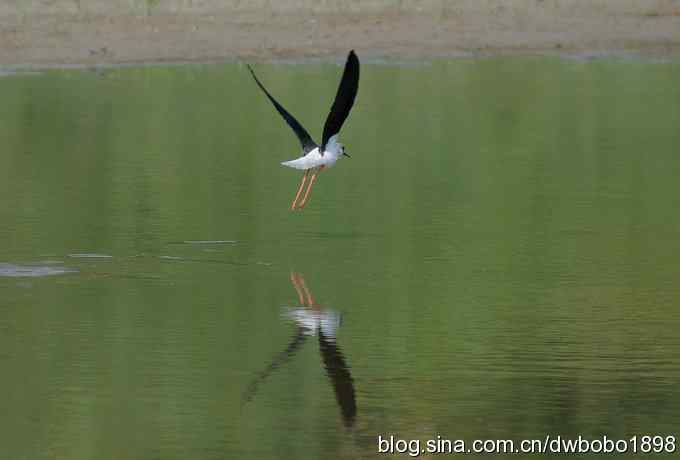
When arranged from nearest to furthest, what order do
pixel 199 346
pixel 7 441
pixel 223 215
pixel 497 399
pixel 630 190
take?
1. pixel 7 441
2. pixel 497 399
3. pixel 199 346
4. pixel 223 215
5. pixel 630 190

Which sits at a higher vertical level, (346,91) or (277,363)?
(346,91)

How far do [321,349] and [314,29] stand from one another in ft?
59.2

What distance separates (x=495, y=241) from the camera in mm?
14430

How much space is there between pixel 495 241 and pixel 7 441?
622 centimetres

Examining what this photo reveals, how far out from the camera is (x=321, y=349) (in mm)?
10695

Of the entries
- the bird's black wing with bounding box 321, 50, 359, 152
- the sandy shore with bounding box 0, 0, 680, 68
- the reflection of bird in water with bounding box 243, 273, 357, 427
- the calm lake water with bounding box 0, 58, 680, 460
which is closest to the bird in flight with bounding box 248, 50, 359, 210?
the bird's black wing with bounding box 321, 50, 359, 152

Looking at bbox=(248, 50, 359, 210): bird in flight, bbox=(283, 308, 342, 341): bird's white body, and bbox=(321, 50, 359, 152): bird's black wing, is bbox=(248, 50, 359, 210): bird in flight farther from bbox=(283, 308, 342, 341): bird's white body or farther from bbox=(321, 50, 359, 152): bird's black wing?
bbox=(283, 308, 342, 341): bird's white body

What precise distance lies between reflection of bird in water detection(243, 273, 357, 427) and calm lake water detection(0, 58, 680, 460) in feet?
0.08

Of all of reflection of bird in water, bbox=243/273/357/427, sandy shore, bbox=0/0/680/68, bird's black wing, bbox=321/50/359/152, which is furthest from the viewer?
sandy shore, bbox=0/0/680/68

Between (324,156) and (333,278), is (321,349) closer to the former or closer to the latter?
(333,278)

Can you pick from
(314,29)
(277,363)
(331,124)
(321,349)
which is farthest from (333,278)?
(314,29)

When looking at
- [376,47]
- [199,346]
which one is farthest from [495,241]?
[376,47]

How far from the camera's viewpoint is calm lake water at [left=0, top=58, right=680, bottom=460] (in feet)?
30.4

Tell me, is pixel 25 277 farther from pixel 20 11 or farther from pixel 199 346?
pixel 20 11
